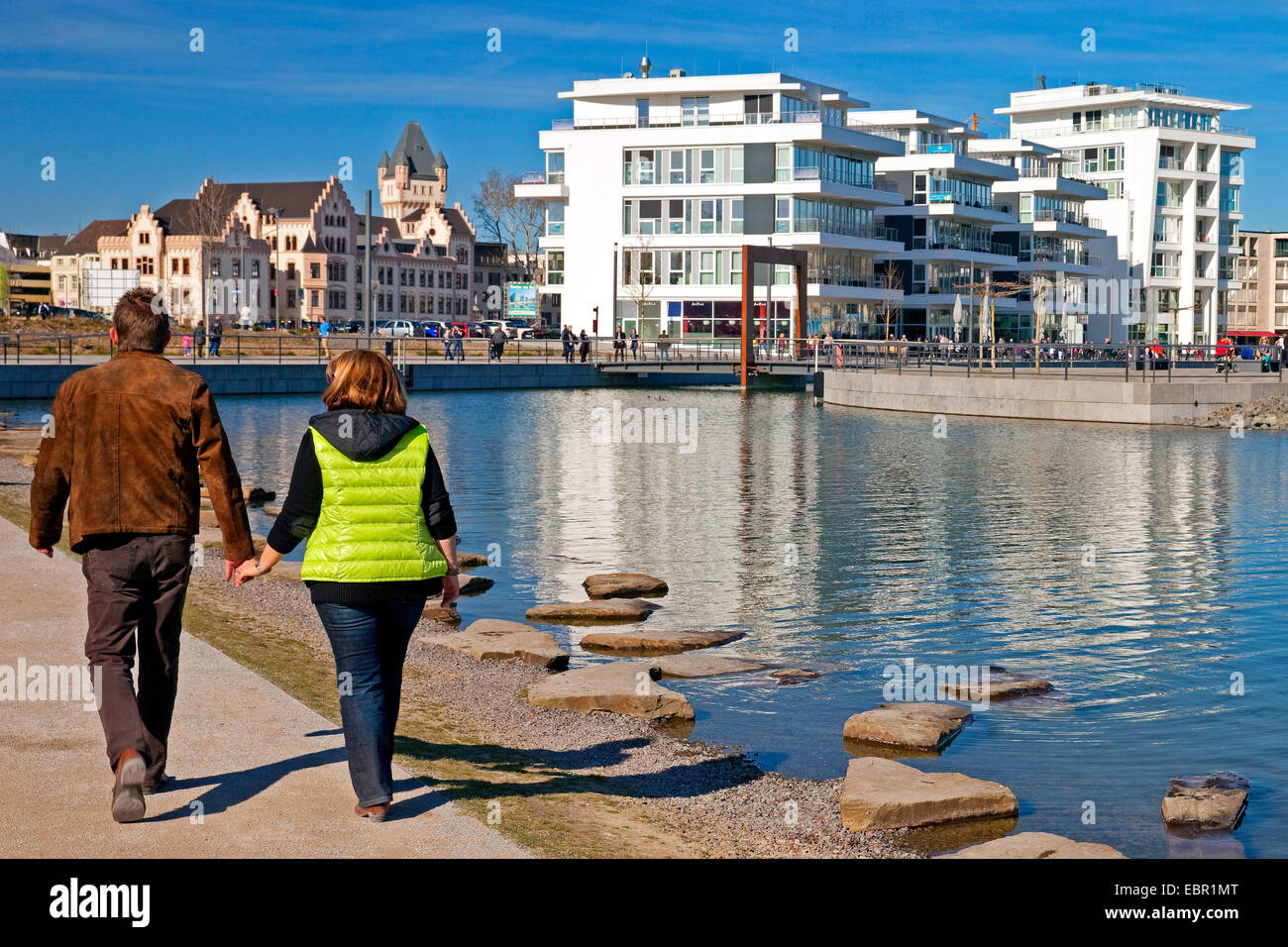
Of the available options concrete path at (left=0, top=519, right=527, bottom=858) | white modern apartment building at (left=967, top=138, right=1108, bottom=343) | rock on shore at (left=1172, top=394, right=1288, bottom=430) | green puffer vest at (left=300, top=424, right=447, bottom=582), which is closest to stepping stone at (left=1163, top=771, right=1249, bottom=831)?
concrete path at (left=0, top=519, right=527, bottom=858)

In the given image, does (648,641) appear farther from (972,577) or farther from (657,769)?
(972,577)

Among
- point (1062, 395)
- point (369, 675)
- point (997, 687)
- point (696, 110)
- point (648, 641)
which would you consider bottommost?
point (997, 687)

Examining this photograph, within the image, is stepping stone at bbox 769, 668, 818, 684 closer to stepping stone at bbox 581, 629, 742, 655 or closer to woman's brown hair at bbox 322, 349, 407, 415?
stepping stone at bbox 581, 629, 742, 655

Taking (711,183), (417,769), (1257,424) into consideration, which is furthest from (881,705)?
(711,183)

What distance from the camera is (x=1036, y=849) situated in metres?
6.92

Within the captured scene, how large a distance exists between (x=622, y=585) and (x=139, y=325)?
950 centimetres

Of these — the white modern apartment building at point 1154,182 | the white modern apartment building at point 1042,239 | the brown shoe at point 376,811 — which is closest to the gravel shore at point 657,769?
the brown shoe at point 376,811

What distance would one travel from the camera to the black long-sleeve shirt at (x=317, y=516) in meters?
6.19

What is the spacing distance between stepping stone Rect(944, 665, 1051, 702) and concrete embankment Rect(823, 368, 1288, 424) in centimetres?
3444

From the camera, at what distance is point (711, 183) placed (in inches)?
3391

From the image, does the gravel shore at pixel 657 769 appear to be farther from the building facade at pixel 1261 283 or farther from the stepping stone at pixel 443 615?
the building facade at pixel 1261 283

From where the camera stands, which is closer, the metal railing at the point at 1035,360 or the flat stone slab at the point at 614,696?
the flat stone slab at the point at 614,696

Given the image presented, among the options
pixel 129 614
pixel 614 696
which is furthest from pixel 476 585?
pixel 129 614

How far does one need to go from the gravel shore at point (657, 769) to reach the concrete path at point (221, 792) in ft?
4.31
